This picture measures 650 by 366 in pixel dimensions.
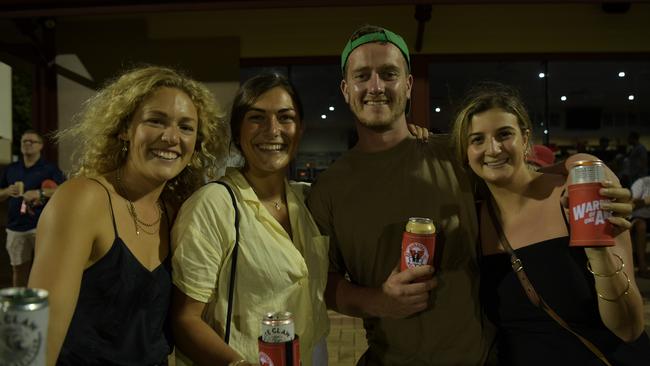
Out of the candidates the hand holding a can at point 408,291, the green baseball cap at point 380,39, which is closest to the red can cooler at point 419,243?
the hand holding a can at point 408,291

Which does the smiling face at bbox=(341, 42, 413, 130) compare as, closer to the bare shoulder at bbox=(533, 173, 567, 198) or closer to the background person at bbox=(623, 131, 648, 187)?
the bare shoulder at bbox=(533, 173, 567, 198)

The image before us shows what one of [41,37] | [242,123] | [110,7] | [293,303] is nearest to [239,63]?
[110,7]

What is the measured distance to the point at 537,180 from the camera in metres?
2.05

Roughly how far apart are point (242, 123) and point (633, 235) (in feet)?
22.1

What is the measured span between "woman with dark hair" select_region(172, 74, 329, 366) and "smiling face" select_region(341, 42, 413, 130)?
27cm

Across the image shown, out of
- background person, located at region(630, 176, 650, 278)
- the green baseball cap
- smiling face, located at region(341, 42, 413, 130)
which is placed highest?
the green baseball cap

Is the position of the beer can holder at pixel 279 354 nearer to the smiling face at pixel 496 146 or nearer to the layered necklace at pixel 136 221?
the layered necklace at pixel 136 221

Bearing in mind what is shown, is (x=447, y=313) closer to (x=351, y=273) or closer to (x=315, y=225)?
(x=351, y=273)

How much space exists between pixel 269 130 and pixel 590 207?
1.15 meters

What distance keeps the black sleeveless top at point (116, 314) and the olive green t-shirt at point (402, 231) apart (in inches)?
29.6

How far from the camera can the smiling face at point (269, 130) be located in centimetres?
202

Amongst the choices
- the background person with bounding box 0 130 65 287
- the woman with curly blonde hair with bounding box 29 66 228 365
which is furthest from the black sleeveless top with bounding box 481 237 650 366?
the background person with bounding box 0 130 65 287

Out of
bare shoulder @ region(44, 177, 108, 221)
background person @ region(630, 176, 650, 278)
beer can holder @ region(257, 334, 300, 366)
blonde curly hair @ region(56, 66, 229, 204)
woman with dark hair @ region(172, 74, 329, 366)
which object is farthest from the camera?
background person @ region(630, 176, 650, 278)

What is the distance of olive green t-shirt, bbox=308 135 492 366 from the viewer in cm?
196
